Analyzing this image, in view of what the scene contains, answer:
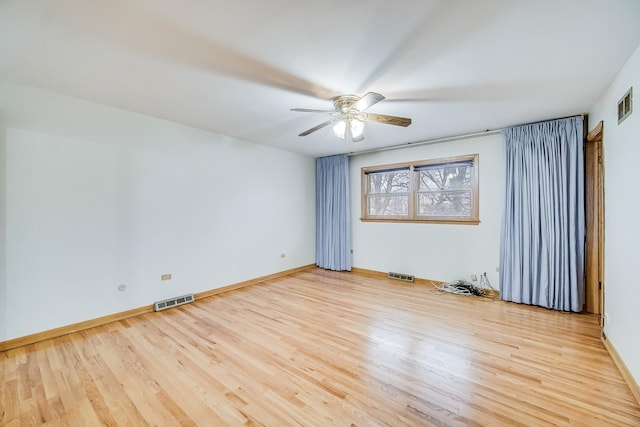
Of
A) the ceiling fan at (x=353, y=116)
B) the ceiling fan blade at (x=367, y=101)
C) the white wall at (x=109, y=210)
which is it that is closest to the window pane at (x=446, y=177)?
the ceiling fan at (x=353, y=116)

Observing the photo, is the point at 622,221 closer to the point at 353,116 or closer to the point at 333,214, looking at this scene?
the point at 353,116

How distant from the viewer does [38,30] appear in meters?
1.71

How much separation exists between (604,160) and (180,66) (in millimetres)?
4039

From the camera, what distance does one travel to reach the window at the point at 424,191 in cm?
424

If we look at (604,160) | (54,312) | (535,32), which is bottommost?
(54,312)

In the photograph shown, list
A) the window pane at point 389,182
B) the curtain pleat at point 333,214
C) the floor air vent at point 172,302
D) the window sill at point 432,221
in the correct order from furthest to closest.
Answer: the curtain pleat at point 333,214 < the window pane at point 389,182 < the window sill at point 432,221 < the floor air vent at point 172,302

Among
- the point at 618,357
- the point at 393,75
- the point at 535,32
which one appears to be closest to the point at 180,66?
the point at 393,75

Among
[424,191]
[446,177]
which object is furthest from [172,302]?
[446,177]

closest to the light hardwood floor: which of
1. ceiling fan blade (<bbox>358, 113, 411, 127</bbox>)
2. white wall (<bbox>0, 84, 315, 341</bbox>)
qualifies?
white wall (<bbox>0, 84, 315, 341</bbox>)

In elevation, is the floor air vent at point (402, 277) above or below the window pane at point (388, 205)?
below

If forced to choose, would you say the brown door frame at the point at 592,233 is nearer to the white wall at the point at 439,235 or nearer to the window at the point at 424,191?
the white wall at the point at 439,235

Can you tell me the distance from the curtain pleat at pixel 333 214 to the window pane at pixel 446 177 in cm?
152

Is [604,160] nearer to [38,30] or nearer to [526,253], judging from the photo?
[526,253]

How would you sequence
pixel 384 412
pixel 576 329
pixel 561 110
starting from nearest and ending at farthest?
pixel 384 412 → pixel 576 329 → pixel 561 110
